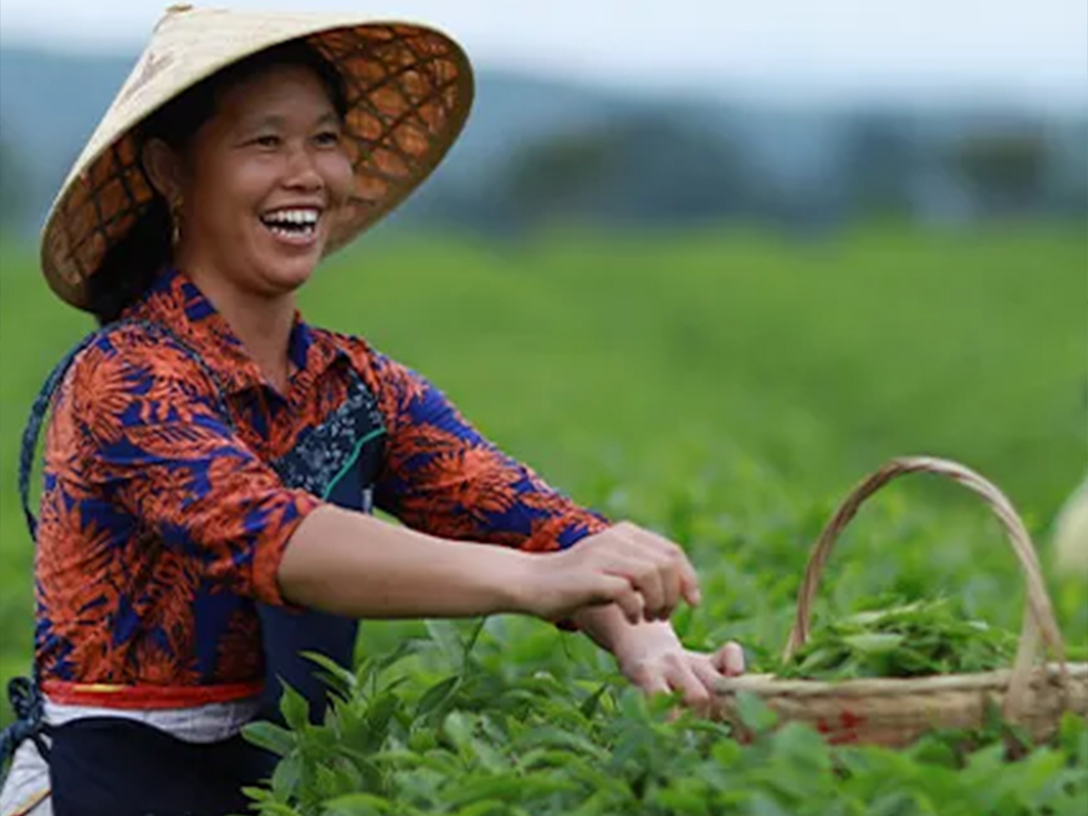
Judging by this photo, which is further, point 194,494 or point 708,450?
point 708,450

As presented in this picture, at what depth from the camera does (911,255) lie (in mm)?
32562

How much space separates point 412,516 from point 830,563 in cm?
219

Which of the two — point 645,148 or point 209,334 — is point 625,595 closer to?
point 209,334

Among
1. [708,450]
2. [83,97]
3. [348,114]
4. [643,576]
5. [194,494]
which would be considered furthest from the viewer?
[83,97]

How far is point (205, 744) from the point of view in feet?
13.6

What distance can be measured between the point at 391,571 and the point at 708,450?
6676mm

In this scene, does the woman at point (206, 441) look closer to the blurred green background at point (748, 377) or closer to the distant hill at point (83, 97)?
the blurred green background at point (748, 377)

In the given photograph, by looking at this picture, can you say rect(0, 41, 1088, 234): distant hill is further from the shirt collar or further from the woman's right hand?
the woman's right hand

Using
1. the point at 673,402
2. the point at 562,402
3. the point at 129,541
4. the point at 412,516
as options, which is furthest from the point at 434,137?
the point at 673,402

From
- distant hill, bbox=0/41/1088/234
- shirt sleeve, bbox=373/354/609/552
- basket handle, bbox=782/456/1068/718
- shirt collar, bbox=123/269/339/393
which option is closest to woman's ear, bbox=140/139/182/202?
shirt collar, bbox=123/269/339/393

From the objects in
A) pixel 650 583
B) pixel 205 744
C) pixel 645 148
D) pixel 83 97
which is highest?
pixel 650 583

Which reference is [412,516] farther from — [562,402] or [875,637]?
[562,402]

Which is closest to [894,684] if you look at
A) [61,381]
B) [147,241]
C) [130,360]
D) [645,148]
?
[130,360]

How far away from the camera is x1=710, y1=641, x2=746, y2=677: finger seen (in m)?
4.00
